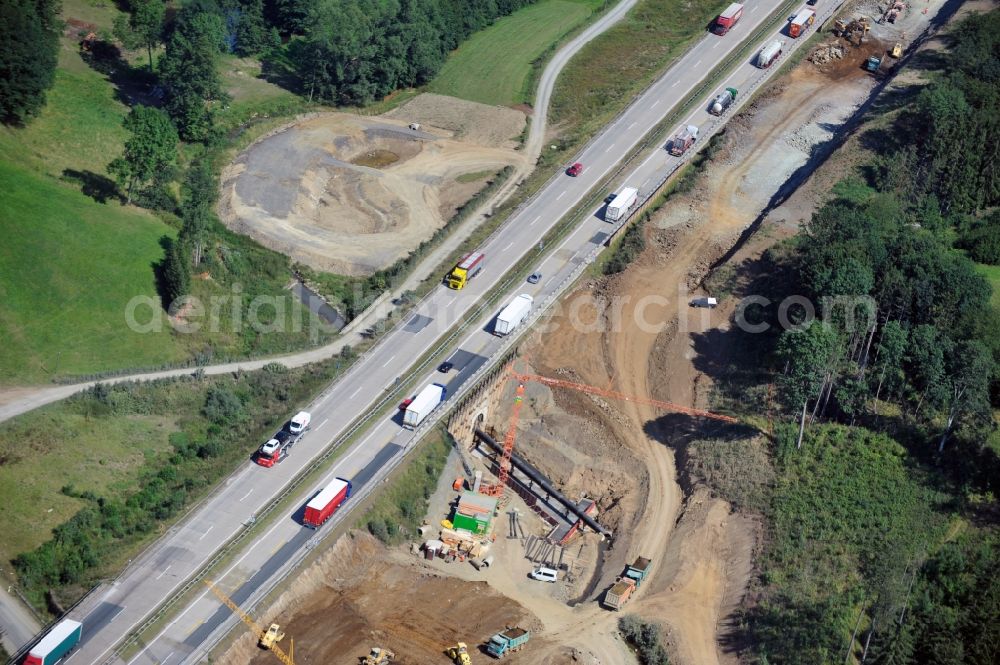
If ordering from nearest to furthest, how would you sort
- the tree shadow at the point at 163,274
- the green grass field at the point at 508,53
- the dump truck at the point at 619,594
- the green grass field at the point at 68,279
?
the dump truck at the point at 619,594
the green grass field at the point at 68,279
the tree shadow at the point at 163,274
the green grass field at the point at 508,53

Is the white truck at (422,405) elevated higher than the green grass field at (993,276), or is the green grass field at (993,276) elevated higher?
the green grass field at (993,276)

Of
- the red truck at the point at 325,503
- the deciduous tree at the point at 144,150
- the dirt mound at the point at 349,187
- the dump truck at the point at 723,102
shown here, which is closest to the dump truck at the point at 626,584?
the red truck at the point at 325,503

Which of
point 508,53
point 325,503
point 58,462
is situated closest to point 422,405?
point 325,503

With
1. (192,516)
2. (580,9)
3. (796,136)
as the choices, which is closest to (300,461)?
(192,516)

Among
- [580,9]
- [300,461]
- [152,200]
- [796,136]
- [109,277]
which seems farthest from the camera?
[580,9]

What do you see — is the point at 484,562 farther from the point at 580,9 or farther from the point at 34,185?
the point at 580,9

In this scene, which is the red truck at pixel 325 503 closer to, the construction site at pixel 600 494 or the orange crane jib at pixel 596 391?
the construction site at pixel 600 494
